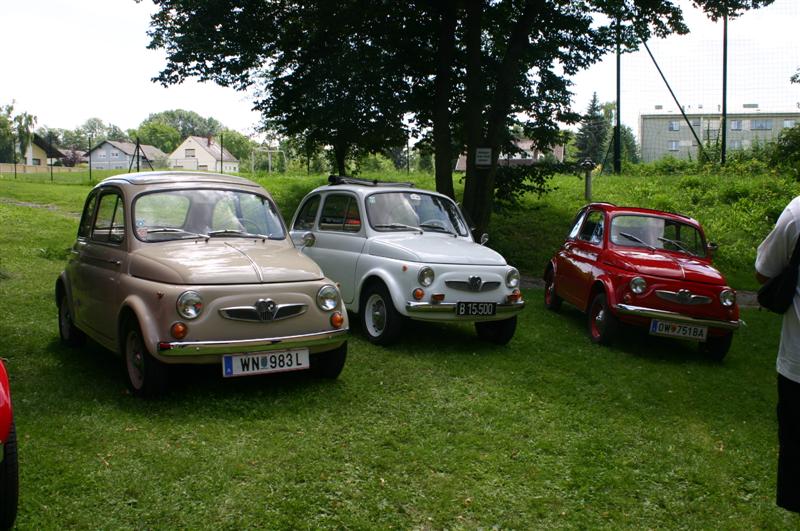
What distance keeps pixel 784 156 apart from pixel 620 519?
2308 centimetres

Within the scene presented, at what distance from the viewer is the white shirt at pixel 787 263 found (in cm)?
334

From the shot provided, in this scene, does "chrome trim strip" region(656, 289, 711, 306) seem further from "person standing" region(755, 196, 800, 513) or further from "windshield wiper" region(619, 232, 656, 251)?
"person standing" region(755, 196, 800, 513)

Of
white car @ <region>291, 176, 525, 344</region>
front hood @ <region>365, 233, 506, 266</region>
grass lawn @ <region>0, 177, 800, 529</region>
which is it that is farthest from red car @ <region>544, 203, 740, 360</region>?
front hood @ <region>365, 233, 506, 266</region>

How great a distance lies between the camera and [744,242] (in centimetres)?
1797

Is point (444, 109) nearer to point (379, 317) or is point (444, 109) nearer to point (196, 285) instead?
point (379, 317)

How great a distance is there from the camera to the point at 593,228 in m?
10.6

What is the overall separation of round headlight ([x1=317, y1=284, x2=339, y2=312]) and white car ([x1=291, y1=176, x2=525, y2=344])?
1676mm

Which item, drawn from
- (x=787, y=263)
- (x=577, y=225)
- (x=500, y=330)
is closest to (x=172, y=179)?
(x=500, y=330)

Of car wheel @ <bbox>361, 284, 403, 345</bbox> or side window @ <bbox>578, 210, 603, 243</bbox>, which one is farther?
side window @ <bbox>578, 210, 603, 243</bbox>

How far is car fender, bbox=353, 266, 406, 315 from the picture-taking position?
8069mm

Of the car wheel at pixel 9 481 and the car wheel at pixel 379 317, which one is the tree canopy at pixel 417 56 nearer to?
the car wheel at pixel 379 317

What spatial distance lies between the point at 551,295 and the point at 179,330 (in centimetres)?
734

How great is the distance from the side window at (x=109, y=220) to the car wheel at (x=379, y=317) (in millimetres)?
2986

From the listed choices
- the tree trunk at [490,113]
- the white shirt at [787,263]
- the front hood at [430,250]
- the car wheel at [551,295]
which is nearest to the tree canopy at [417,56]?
the tree trunk at [490,113]
